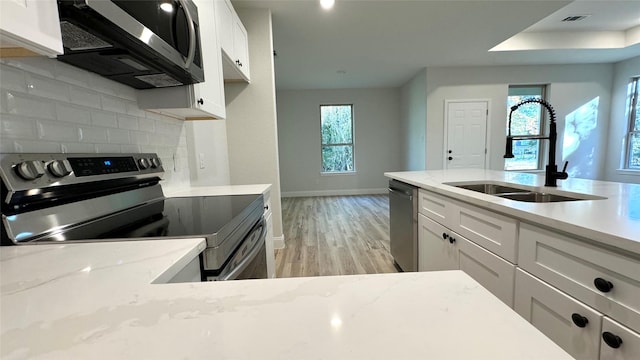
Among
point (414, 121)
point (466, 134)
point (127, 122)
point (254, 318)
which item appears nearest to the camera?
point (254, 318)

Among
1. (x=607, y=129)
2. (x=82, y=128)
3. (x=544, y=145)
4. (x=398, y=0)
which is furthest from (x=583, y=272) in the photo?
(x=607, y=129)

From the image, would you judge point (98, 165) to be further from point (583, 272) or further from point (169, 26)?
point (583, 272)

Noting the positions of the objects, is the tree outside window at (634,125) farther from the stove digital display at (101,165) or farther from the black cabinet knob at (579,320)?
the stove digital display at (101,165)

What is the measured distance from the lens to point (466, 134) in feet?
16.9

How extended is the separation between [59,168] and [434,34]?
3991 millimetres

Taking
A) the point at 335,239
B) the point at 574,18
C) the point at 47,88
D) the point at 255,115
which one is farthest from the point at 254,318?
the point at 574,18

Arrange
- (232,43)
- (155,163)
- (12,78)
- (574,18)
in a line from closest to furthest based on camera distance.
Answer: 1. (12,78)
2. (155,163)
3. (232,43)
4. (574,18)

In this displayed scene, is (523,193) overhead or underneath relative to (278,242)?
overhead

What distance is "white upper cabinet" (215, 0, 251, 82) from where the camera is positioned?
6.25 ft

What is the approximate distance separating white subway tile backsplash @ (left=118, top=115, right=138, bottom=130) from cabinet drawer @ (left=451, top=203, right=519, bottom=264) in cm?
174

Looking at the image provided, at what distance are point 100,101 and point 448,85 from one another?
17.4ft

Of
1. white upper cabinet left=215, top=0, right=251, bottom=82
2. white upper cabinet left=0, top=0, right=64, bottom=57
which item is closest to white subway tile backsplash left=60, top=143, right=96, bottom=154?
white upper cabinet left=0, top=0, right=64, bottom=57

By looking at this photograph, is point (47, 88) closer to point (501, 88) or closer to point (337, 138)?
point (337, 138)

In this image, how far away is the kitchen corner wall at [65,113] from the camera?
0.84 m
